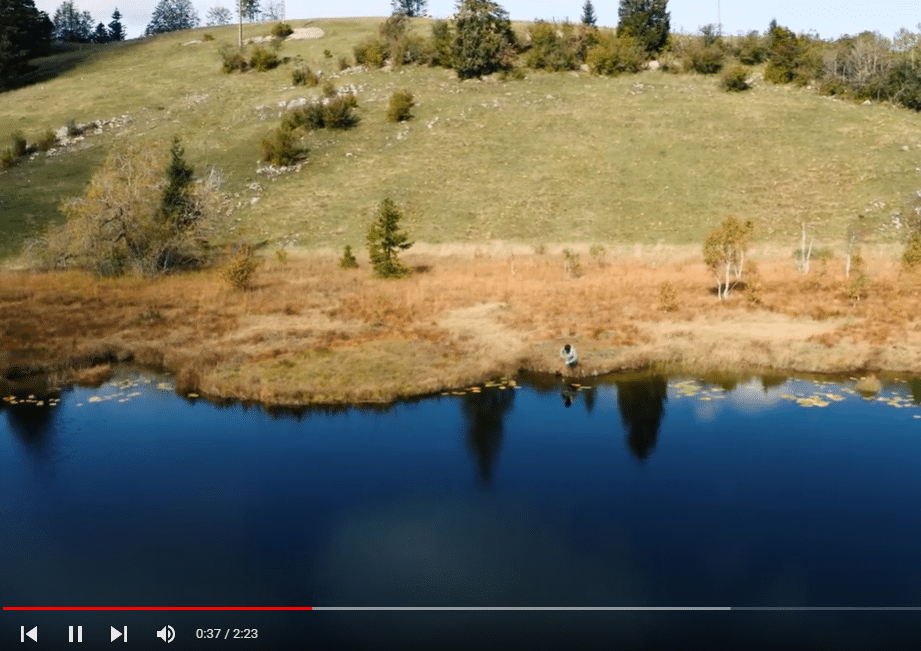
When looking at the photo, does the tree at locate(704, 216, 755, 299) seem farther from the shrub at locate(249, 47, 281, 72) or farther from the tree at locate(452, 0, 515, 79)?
the shrub at locate(249, 47, 281, 72)

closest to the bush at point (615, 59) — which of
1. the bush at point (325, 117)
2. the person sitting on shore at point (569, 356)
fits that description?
the bush at point (325, 117)

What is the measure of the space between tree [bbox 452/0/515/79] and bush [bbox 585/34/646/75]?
378 inches

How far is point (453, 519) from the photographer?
55.3ft

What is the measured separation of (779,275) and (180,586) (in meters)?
38.6

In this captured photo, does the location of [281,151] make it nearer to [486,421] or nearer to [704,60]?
[704,60]

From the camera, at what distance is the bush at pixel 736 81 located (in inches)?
3113

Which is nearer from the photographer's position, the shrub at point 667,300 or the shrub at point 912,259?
the shrub at point 667,300

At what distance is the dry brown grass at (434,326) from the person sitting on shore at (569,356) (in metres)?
0.37

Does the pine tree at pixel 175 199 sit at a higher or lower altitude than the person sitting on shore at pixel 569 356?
higher

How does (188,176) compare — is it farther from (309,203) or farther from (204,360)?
(204,360)

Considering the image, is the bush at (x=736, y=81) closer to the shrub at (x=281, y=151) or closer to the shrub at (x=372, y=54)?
the shrub at (x=372, y=54)

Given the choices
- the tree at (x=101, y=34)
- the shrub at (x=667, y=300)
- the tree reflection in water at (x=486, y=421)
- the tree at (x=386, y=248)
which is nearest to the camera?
the tree reflection in water at (x=486, y=421)

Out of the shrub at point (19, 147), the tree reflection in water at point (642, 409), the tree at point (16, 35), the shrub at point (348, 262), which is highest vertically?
the tree at point (16, 35)

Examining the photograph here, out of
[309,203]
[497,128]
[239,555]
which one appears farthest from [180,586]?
[497,128]
